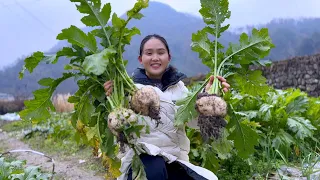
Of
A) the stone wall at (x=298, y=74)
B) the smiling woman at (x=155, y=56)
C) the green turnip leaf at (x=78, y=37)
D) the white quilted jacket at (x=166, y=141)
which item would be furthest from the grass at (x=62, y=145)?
the stone wall at (x=298, y=74)

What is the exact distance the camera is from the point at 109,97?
2178mm

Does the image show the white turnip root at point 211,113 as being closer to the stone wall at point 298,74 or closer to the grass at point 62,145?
the grass at point 62,145

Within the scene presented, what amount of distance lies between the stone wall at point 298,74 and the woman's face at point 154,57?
307 inches

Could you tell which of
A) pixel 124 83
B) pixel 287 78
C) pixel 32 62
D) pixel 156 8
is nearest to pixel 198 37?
pixel 124 83

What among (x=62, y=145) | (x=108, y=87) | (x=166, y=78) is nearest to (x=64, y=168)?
(x=62, y=145)

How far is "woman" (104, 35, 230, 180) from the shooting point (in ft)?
7.40

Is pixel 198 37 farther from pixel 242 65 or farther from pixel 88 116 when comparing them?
pixel 88 116

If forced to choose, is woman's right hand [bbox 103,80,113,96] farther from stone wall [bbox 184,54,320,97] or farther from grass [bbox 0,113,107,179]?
stone wall [bbox 184,54,320,97]

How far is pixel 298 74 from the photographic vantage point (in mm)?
9766

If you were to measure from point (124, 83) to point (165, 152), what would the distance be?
53 centimetres

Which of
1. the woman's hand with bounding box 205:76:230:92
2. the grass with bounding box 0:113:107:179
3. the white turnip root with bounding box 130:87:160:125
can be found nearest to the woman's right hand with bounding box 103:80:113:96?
the white turnip root with bounding box 130:87:160:125

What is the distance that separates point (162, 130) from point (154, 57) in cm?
51

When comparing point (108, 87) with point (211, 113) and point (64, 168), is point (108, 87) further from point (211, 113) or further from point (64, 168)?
point (64, 168)

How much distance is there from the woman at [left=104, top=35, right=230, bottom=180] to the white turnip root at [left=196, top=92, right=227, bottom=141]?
179 millimetres
